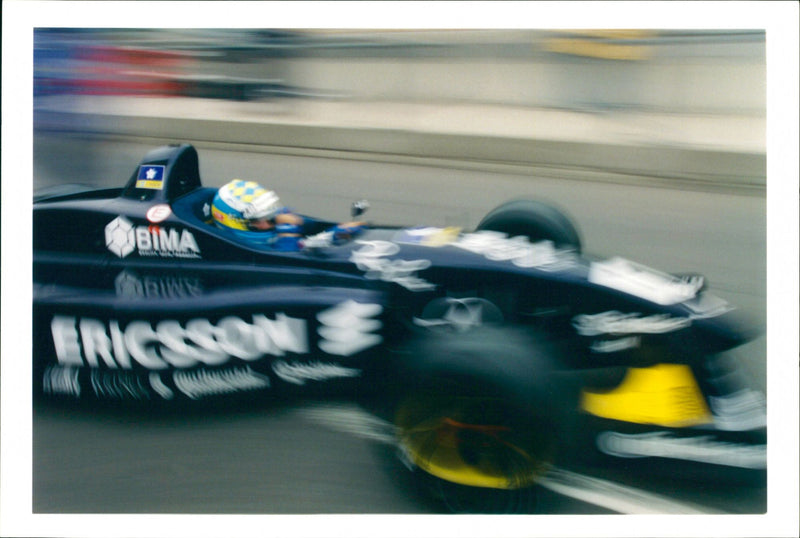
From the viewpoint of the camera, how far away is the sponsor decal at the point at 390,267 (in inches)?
111

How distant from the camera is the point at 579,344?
109 inches

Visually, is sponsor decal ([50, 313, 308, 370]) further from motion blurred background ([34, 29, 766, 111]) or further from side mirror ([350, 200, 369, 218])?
motion blurred background ([34, 29, 766, 111])

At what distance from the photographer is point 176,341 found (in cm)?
289

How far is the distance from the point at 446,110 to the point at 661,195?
935 mm

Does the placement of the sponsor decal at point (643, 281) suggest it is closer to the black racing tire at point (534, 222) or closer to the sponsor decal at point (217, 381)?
the black racing tire at point (534, 222)

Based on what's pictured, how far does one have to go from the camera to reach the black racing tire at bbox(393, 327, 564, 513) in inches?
106

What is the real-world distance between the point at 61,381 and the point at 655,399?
222 cm

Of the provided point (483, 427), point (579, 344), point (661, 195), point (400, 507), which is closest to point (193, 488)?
point (400, 507)

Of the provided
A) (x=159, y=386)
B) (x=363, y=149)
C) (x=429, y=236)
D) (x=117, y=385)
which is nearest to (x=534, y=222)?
(x=429, y=236)

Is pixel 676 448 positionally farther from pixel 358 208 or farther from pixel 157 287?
pixel 157 287

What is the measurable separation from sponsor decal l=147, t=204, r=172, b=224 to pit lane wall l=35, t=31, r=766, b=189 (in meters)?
0.27

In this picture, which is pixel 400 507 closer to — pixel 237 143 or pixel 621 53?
pixel 237 143

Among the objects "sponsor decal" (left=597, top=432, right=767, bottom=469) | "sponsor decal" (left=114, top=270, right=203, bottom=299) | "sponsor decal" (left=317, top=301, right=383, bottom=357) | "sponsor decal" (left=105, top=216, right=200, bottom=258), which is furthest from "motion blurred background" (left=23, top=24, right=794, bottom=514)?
"sponsor decal" (left=114, top=270, right=203, bottom=299)

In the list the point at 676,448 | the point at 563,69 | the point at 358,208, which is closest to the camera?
the point at 676,448
